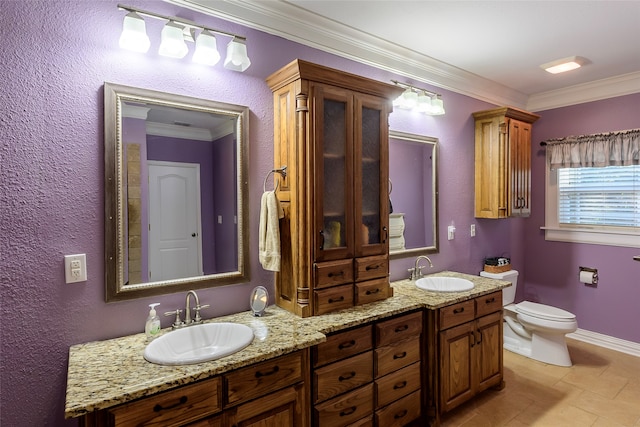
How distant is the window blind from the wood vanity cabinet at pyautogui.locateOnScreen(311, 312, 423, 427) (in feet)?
8.40

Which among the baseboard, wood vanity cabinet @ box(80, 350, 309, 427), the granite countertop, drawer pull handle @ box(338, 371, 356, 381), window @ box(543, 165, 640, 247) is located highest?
window @ box(543, 165, 640, 247)

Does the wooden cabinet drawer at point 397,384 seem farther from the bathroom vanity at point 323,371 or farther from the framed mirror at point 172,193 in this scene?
the framed mirror at point 172,193

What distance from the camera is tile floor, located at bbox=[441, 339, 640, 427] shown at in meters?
2.34

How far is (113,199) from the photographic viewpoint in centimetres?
167

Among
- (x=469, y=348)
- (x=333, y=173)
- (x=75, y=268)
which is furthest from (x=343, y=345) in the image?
(x=75, y=268)

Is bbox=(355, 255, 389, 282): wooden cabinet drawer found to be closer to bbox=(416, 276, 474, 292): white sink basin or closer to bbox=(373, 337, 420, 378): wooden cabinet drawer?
bbox=(373, 337, 420, 378): wooden cabinet drawer

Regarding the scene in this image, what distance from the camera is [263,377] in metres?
1.50

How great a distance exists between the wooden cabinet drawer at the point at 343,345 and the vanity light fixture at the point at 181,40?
1495 mm

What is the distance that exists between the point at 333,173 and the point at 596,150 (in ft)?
9.64

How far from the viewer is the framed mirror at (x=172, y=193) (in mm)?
1683

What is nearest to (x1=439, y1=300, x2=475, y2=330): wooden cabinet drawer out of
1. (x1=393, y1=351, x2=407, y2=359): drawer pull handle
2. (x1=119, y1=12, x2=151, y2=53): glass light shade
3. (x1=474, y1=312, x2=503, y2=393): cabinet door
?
(x1=474, y1=312, x2=503, y2=393): cabinet door

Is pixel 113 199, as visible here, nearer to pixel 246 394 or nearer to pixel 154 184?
pixel 154 184

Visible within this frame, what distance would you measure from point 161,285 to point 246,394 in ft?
2.30

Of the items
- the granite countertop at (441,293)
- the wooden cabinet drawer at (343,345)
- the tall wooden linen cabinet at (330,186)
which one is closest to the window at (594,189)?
the granite countertop at (441,293)
